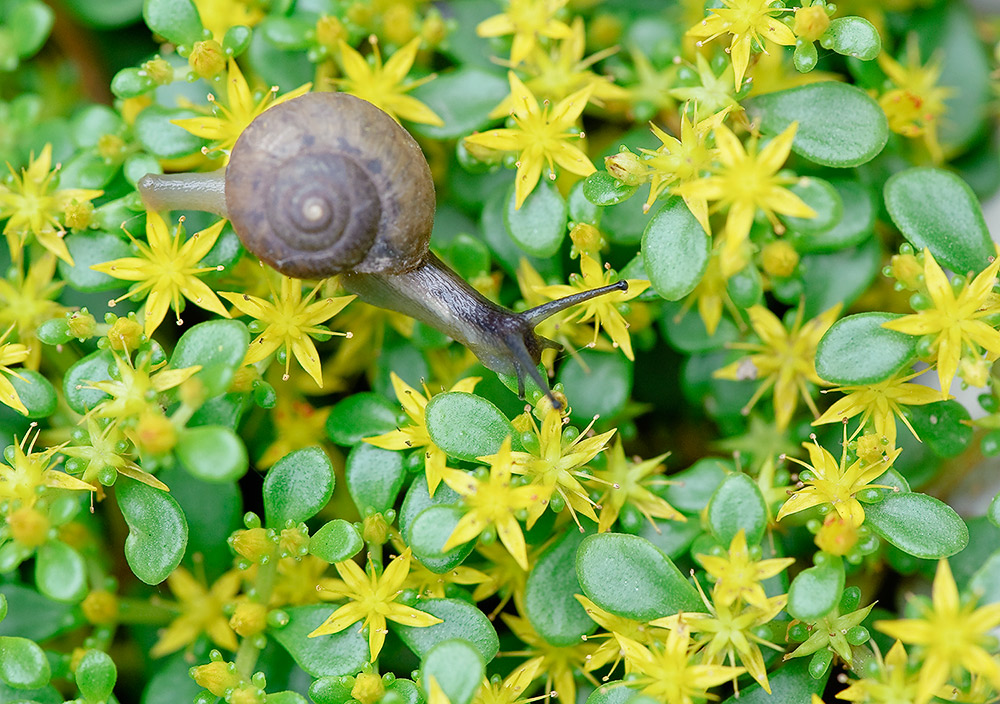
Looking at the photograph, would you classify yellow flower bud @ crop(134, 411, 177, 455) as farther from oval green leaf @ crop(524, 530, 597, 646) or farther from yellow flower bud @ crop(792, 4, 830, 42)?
yellow flower bud @ crop(792, 4, 830, 42)

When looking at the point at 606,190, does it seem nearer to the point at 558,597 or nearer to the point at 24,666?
the point at 558,597

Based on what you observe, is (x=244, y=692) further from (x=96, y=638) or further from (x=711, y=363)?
(x=711, y=363)

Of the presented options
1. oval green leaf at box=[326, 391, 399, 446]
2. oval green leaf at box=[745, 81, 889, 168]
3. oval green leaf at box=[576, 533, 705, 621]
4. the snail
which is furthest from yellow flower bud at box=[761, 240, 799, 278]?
oval green leaf at box=[326, 391, 399, 446]

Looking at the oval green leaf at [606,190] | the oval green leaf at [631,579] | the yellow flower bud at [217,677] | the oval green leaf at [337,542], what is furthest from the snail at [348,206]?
the yellow flower bud at [217,677]

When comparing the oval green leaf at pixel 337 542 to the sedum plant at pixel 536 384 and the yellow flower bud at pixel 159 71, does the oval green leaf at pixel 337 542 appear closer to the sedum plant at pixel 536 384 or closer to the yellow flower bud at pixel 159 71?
the sedum plant at pixel 536 384

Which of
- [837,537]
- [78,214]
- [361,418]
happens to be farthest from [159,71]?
[837,537]

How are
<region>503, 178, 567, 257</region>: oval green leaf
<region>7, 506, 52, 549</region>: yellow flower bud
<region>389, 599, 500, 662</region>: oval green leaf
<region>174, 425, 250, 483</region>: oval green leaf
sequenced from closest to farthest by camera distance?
<region>174, 425, 250, 483</region>: oval green leaf < <region>7, 506, 52, 549</region>: yellow flower bud < <region>389, 599, 500, 662</region>: oval green leaf < <region>503, 178, 567, 257</region>: oval green leaf

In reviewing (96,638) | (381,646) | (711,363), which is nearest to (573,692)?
(381,646)
